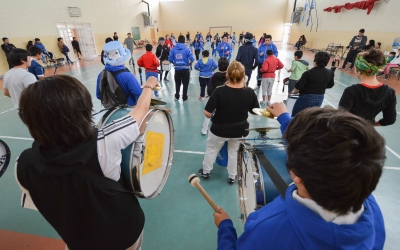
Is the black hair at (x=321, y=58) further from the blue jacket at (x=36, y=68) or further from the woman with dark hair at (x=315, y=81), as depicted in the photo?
the blue jacket at (x=36, y=68)

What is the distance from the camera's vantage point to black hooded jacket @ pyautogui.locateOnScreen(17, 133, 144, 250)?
917 millimetres

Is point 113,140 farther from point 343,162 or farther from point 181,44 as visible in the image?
point 181,44

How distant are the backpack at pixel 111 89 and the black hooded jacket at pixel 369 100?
2.84 metres

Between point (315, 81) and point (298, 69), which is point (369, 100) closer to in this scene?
point (315, 81)

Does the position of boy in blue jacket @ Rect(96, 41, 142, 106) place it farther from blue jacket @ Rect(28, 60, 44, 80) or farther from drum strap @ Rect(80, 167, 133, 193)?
blue jacket @ Rect(28, 60, 44, 80)

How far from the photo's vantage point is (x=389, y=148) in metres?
4.06

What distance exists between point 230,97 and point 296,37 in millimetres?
27477

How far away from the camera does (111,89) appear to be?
2889 millimetres

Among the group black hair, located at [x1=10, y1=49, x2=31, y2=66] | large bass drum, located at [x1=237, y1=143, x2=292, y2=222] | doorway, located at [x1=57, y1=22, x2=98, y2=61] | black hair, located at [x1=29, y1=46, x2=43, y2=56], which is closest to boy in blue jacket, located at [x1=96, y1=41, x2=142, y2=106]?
black hair, located at [x1=10, y1=49, x2=31, y2=66]

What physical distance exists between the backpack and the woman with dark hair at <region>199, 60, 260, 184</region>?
1.24 metres

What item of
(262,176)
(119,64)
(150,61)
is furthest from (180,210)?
(150,61)

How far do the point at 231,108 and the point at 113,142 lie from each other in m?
1.83

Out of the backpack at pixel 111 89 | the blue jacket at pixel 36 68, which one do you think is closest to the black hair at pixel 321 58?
the backpack at pixel 111 89

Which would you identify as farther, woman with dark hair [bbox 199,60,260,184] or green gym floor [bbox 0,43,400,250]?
woman with dark hair [bbox 199,60,260,184]
